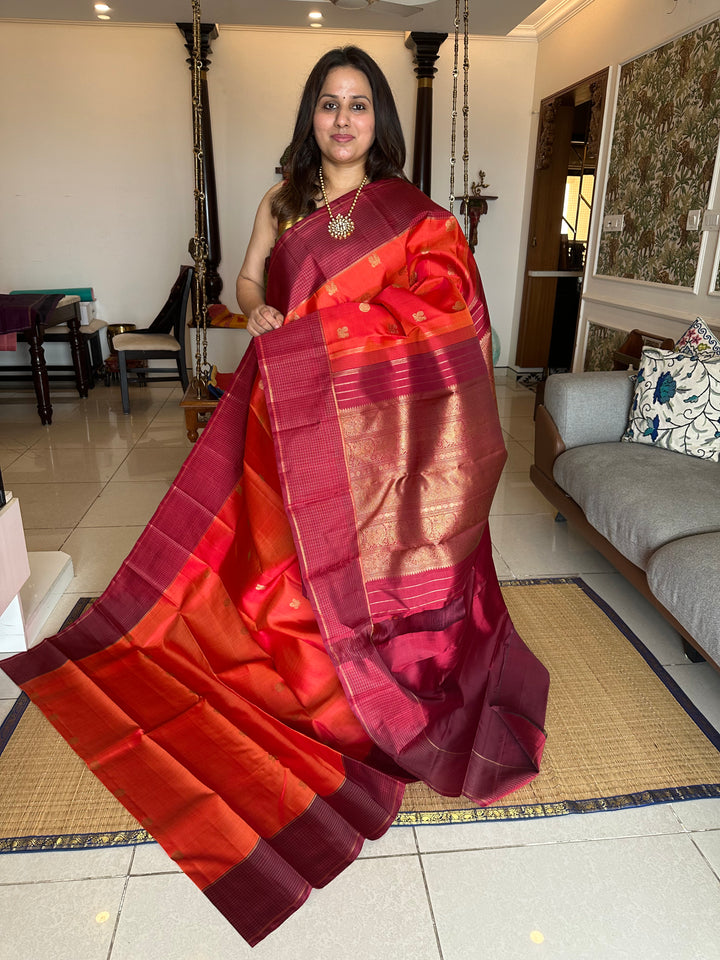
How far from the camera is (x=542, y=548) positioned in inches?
106

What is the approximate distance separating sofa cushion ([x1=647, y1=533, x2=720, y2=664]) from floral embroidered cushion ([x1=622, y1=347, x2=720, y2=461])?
0.66 meters

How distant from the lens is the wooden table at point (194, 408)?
10.0 feet

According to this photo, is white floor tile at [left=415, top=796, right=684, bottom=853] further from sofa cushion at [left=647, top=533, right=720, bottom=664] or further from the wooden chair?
the wooden chair

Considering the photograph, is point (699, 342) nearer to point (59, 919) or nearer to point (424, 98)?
point (59, 919)

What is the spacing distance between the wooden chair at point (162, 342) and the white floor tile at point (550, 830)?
3843 mm

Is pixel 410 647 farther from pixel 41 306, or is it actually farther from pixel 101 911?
pixel 41 306

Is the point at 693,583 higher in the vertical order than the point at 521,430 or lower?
higher

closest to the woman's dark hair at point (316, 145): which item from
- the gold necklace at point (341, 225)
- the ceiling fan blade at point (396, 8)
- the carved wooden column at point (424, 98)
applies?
the gold necklace at point (341, 225)

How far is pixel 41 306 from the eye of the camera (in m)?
4.17

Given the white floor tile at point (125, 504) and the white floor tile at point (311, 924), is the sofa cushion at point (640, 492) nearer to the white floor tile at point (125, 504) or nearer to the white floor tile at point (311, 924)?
the white floor tile at point (311, 924)

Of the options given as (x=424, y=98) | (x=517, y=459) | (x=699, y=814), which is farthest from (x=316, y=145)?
(x=424, y=98)

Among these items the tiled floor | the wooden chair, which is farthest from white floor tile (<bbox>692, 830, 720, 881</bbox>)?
the wooden chair

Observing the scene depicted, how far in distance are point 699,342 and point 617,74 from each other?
92.0 inches

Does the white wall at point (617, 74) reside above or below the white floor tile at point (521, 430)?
above
